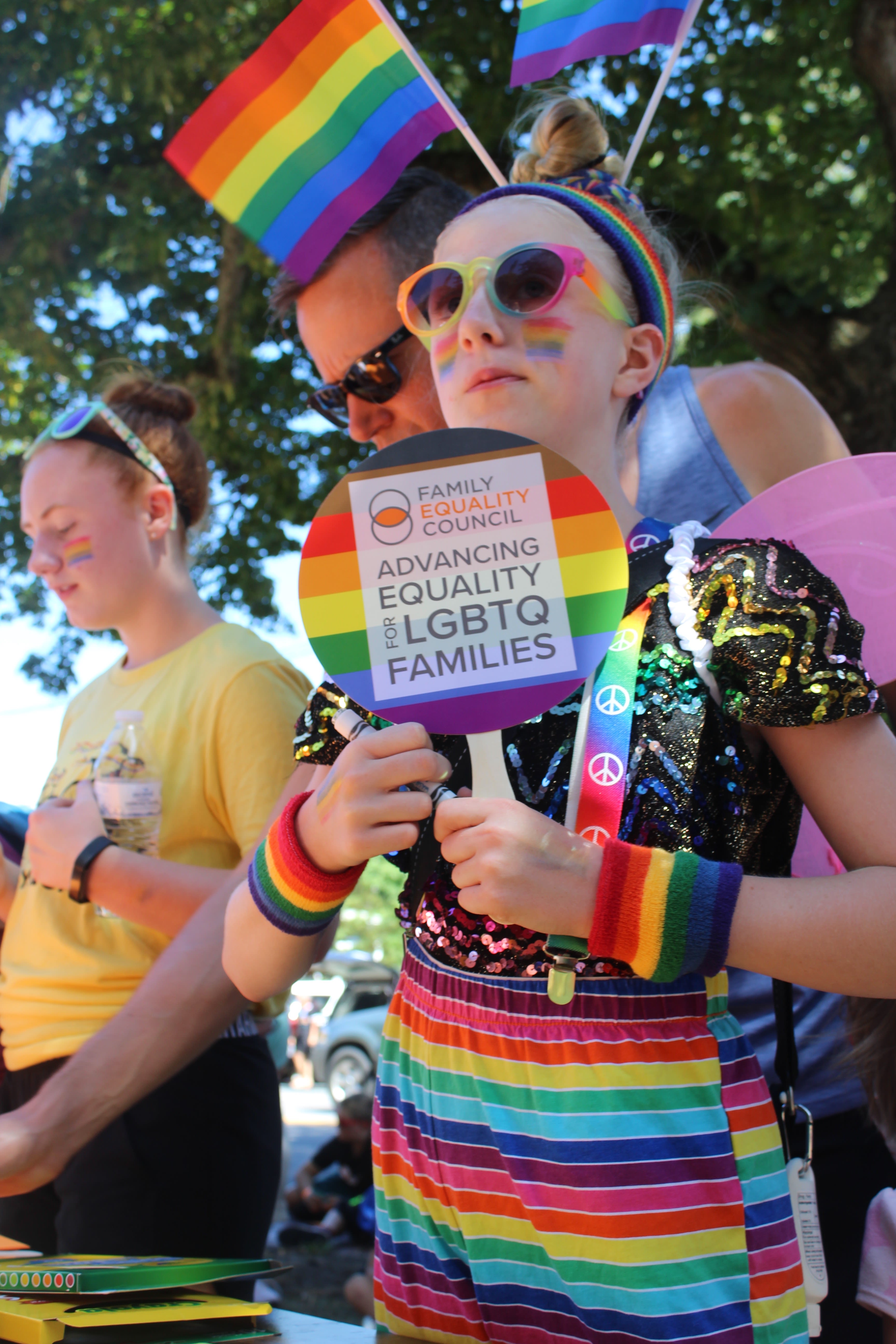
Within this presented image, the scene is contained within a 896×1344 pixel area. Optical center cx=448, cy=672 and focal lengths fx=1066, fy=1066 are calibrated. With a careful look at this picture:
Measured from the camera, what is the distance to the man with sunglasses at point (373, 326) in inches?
74.4

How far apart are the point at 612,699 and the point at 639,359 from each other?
0.49 metres

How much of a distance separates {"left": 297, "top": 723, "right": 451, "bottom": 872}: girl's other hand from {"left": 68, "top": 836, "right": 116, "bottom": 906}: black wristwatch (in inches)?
35.6

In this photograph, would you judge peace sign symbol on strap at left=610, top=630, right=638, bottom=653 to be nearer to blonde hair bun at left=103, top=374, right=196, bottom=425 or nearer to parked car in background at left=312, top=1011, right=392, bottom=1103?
blonde hair bun at left=103, top=374, right=196, bottom=425

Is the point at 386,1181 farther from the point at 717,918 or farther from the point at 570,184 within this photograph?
the point at 570,184

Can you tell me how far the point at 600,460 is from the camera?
1167 millimetres

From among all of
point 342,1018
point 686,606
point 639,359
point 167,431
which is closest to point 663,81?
point 639,359

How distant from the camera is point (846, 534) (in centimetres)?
118

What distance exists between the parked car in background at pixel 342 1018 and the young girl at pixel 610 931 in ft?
33.0

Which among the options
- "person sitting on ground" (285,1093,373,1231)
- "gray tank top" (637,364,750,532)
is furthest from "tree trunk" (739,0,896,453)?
"person sitting on ground" (285,1093,373,1231)

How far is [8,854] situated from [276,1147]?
0.84 m

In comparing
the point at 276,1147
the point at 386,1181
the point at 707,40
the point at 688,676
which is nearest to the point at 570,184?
the point at 688,676

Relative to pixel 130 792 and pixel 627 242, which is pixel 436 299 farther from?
pixel 130 792

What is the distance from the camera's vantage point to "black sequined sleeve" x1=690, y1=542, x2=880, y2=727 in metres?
0.92

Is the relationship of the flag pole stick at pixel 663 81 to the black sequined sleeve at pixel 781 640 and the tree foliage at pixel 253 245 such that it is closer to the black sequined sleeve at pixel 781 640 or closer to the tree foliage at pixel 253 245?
the black sequined sleeve at pixel 781 640
